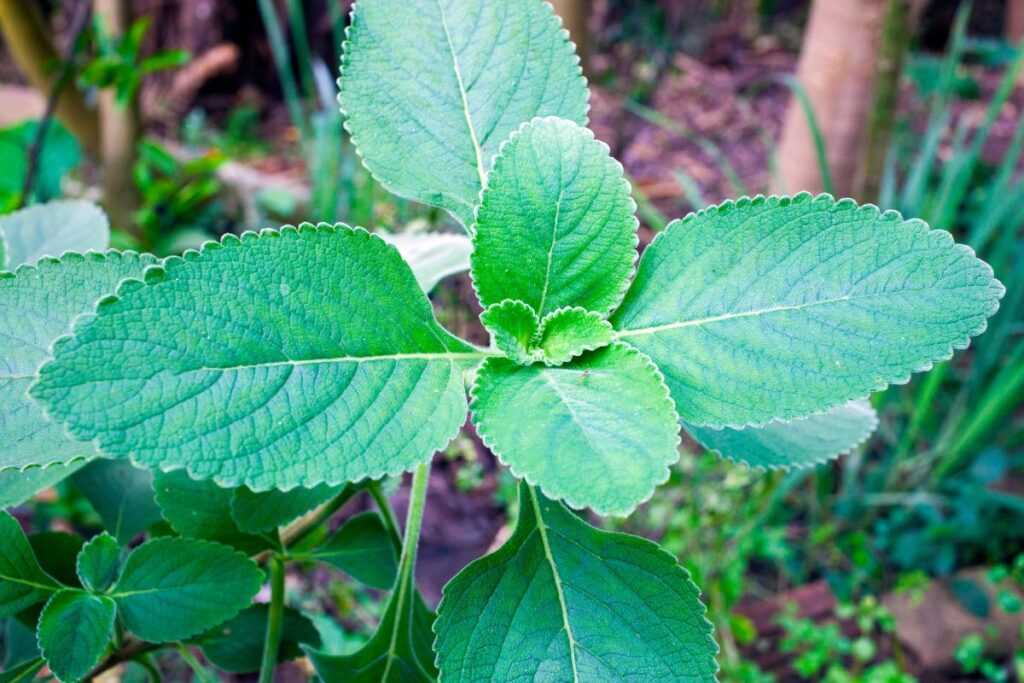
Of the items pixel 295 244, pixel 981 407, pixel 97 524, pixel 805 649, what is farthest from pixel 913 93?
pixel 295 244

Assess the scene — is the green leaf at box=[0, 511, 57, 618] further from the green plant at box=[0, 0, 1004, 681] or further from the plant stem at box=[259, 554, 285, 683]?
the plant stem at box=[259, 554, 285, 683]

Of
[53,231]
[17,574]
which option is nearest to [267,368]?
[17,574]

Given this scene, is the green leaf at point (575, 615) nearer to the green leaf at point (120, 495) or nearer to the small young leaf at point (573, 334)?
the small young leaf at point (573, 334)

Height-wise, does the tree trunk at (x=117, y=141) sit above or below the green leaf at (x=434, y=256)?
below

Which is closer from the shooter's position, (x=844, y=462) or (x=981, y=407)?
(x=981, y=407)

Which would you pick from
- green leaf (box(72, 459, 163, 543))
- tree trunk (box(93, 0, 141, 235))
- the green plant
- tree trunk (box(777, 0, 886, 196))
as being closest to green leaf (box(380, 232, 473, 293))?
the green plant

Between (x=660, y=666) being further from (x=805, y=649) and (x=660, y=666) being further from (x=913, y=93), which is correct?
(x=913, y=93)

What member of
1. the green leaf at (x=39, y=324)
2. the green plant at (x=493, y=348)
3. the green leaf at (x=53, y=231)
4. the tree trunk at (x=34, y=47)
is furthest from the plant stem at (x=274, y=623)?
the tree trunk at (x=34, y=47)
